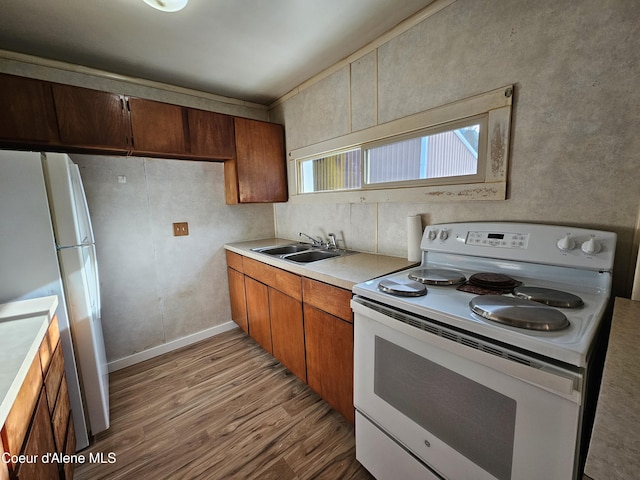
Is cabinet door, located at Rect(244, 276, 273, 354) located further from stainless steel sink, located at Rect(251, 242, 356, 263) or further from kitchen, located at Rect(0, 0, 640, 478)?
kitchen, located at Rect(0, 0, 640, 478)

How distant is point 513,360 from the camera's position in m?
0.73

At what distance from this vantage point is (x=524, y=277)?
1163 mm

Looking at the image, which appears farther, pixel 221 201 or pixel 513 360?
pixel 221 201

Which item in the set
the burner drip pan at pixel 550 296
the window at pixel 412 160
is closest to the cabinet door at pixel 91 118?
the window at pixel 412 160

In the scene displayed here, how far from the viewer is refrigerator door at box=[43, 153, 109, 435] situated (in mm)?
1342

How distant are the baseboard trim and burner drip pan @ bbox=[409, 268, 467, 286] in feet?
7.18

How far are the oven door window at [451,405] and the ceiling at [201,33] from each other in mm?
1754

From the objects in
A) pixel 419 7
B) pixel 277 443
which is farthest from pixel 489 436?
pixel 419 7

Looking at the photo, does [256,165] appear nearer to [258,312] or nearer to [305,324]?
[258,312]

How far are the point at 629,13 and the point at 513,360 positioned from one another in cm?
130

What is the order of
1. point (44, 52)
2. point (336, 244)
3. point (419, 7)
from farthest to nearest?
1. point (336, 244)
2. point (44, 52)
3. point (419, 7)

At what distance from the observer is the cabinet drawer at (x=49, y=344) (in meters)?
1.04

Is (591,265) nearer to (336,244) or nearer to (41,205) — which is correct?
(336,244)

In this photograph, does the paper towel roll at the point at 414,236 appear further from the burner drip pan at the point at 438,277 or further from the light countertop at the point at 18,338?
the light countertop at the point at 18,338
